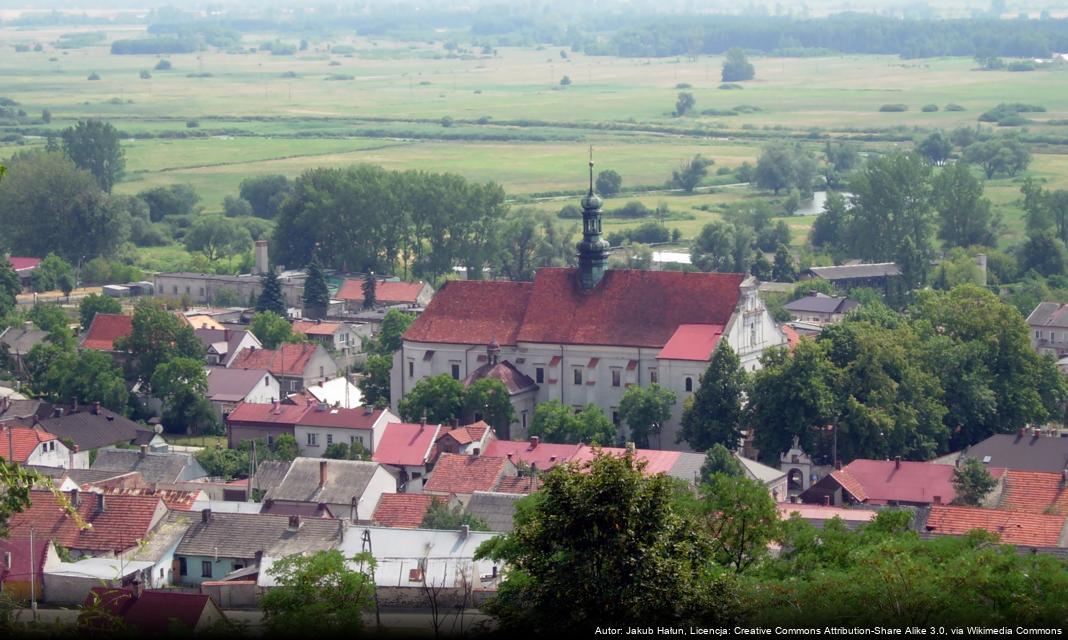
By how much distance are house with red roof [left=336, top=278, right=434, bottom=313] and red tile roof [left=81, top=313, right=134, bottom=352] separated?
47.2 ft

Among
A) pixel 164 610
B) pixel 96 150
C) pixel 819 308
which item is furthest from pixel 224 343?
pixel 96 150

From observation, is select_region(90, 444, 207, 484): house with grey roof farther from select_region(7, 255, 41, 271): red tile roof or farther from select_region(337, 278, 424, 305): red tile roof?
select_region(7, 255, 41, 271): red tile roof

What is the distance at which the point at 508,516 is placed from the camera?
52.2 meters

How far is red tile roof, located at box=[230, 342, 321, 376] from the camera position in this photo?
249 ft

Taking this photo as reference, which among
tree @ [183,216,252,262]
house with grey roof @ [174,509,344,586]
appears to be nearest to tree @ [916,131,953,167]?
tree @ [183,216,252,262]

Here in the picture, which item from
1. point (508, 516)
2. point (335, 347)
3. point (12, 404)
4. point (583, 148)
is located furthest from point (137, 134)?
point (508, 516)

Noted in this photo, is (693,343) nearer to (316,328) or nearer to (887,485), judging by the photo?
(887,485)

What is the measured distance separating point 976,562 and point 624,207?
90.6 meters

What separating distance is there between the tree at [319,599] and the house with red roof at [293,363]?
33102mm

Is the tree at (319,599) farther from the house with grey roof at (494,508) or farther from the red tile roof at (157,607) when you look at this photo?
the house with grey roof at (494,508)

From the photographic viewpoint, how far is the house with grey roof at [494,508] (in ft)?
170

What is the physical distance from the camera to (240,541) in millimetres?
50094

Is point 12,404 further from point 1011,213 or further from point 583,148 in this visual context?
point 583,148

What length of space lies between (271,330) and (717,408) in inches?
918
